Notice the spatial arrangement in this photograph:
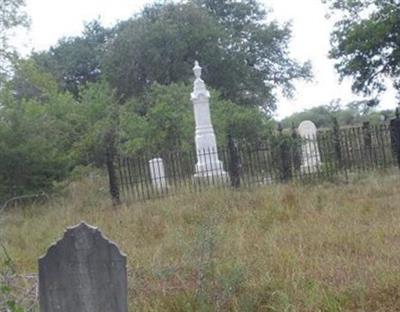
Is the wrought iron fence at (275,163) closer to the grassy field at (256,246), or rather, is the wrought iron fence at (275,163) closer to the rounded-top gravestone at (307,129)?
the rounded-top gravestone at (307,129)

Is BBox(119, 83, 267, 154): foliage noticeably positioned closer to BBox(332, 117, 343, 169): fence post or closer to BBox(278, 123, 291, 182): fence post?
BBox(278, 123, 291, 182): fence post

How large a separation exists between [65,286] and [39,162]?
12566 mm

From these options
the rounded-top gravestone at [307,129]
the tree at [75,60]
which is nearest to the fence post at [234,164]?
the rounded-top gravestone at [307,129]

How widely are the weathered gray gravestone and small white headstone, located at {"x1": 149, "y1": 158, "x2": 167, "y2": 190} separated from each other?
11304 mm

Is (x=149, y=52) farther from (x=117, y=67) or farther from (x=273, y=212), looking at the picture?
(x=273, y=212)

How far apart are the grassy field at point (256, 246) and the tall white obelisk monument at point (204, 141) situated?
358 centimetres

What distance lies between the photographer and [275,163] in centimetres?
1395

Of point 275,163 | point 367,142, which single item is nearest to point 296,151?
point 275,163

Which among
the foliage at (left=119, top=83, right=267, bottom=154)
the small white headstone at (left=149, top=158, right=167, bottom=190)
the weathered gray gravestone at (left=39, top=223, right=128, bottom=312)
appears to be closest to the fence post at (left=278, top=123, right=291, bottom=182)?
the small white headstone at (left=149, top=158, right=167, bottom=190)

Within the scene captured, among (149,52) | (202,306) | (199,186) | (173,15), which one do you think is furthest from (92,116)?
(202,306)

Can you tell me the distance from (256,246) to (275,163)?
7.91 m

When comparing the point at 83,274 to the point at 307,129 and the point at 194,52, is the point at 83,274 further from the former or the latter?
the point at 194,52

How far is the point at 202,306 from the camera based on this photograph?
4.22 m

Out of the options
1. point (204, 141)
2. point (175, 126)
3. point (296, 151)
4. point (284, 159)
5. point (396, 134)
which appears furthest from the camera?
point (175, 126)
